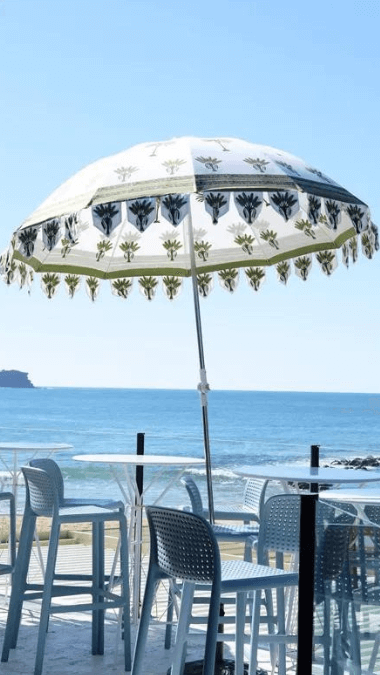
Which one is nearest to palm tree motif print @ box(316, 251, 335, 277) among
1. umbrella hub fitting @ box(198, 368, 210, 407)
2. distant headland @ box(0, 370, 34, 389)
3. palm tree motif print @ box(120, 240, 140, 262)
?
umbrella hub fitting @ box(198, 368, 210, 407)

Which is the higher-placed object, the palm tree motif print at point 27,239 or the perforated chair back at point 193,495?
the palm tree motif print at point 27,239

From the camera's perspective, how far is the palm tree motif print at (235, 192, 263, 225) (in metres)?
3.79

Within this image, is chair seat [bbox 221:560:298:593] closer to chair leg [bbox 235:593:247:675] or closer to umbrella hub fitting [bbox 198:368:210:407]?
chair leg [bbox 235:593:247:675]

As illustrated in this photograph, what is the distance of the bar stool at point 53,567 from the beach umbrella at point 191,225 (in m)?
0.56

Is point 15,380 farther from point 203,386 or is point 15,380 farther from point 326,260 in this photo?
point 203,386

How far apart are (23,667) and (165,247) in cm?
227

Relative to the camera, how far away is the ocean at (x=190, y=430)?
26.1 meters

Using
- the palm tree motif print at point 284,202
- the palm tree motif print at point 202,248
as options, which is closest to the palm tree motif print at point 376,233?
Result: the palm tree motif print at point 284,202

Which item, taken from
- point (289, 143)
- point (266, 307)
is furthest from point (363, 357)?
point (289, 143)

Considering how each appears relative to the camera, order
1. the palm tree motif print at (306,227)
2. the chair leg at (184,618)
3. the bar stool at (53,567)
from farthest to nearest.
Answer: the palm tree motif print at (306,227) → the bar stool at (53,567) → the chair leg at (184,618)

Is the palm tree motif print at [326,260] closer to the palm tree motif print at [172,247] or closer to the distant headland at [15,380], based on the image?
the palm tree motif print at [172,247]

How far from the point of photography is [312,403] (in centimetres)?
6769

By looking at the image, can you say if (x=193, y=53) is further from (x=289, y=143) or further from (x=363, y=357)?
(x=363, y=357)

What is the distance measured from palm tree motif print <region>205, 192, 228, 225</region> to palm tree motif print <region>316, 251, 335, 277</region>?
1594 mm
